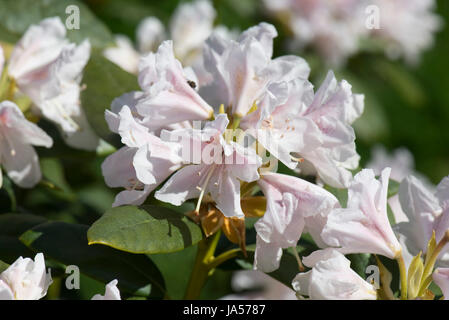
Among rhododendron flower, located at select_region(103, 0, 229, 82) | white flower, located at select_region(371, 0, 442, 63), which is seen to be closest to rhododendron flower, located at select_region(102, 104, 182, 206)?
rhododendron flower, located at select_region(103, 0, 229, 82)

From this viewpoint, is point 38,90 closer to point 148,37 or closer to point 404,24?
point 148,37

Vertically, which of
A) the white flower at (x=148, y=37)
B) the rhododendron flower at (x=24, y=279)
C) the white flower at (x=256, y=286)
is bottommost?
the white flower at (x=256, y=286)

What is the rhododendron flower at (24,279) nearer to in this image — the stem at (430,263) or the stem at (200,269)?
the stem at (200,269)

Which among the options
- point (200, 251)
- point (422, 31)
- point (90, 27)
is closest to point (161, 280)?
point (200, 251)

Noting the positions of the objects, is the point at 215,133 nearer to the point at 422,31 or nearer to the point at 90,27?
the point at 90,27

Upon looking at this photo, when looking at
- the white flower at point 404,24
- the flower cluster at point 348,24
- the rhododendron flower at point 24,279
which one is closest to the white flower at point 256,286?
the rhododendron flower at point 24,279

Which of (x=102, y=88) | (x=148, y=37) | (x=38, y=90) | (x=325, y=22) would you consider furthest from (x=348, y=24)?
(x=38, y=90)
